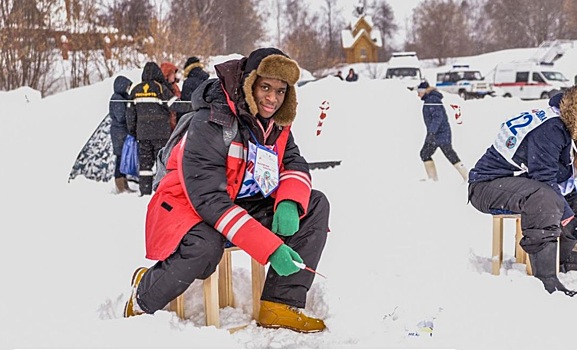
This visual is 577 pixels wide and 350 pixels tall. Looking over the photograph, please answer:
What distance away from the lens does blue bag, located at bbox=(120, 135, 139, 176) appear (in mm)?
7902

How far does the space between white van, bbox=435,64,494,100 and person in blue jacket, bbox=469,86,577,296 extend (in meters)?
22.3

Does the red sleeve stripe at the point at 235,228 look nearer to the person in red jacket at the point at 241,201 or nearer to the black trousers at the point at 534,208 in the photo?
the person in red jacket at the point at 241,201

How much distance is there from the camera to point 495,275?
13.6ft

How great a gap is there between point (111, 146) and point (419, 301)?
19.4ft

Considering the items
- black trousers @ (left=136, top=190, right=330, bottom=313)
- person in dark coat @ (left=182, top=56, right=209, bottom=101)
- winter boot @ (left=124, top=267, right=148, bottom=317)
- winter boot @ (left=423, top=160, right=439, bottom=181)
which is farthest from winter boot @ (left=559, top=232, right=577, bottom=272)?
winter boot @ (left=423, top=160, right=439, bottom=181)

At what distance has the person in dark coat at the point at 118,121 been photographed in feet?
26.0

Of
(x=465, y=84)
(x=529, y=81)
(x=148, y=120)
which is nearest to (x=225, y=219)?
(x=148, y=120)

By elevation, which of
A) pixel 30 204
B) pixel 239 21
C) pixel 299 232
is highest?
pixel 239 21

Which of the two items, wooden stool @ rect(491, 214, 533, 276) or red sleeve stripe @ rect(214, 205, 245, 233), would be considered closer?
red sleeve stripe @ rect(214, 205, 245, 233)

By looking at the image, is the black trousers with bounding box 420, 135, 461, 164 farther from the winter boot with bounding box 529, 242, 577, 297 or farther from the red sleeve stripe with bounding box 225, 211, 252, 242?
the red sleeve stripe with bounding box 225, 211, 252, 242

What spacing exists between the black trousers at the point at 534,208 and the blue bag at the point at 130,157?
4904 millimetres

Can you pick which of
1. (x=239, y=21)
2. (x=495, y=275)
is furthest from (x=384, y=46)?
(x=495, y=275)

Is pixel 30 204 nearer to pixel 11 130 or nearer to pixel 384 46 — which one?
pixel 11 130

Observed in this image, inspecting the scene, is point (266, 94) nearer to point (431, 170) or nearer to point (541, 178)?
point (541, 178)
